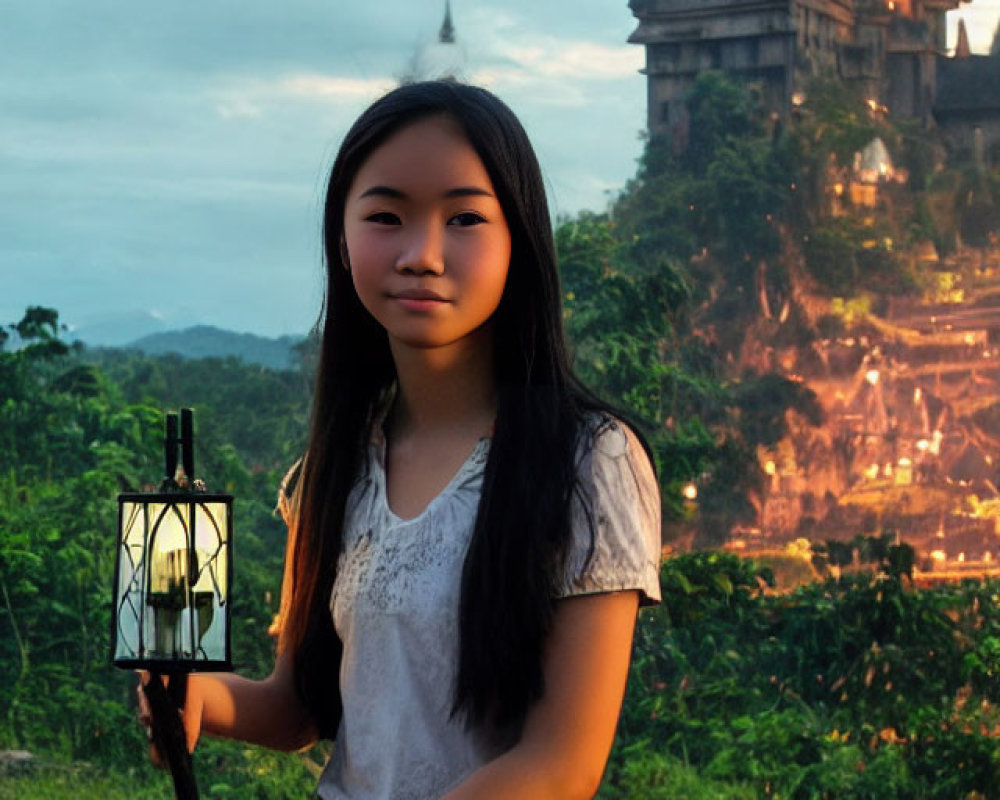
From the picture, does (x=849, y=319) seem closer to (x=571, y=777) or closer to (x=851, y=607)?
(x=851, y=607)

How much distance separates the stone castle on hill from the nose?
4246 mm

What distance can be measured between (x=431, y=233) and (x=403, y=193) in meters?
0.03

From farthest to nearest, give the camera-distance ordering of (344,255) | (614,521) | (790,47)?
(790,47) < (344,255) < (614,521)

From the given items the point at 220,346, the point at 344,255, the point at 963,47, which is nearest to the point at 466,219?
the point at 344,255

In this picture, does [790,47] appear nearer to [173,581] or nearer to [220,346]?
[220,346]

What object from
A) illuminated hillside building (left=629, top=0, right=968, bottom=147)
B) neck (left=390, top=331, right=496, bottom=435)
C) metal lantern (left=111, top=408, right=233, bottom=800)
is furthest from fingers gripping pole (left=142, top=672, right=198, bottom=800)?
illuminated hillside building (left=629, top=0, right=968, bottom=147)

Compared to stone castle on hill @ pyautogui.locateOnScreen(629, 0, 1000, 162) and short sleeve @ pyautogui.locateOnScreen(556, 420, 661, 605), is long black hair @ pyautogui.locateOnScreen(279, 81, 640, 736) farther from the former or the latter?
stone castle on hill @ pyautogui.locateOnScreen(629, 0, 1000, 162)

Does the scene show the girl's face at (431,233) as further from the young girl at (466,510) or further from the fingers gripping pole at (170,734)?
the fingers gripping pole at (170,734)

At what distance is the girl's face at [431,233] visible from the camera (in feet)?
3.15

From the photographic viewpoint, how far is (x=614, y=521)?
93cm

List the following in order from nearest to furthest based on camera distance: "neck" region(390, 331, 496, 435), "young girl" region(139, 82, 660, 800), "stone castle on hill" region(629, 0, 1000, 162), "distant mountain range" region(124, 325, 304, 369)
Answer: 1. "young girl" region(139, 82, 660, 800)
2. "neck" region(390, 331, 496, 435)
3. "stone castle on hill" region(629, 0, 1000, 162)
4. "distant mountain range" region(124, 325, 304, 369)

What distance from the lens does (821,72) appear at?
16.5 ft

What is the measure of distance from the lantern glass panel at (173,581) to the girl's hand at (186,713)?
2cm

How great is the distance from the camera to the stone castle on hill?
498 centimetres
